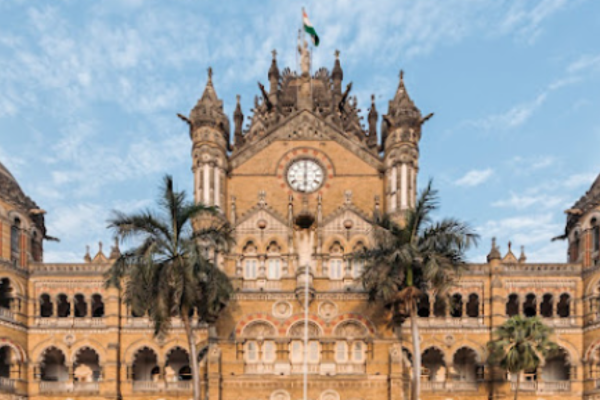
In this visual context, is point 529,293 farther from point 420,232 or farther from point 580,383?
point 420,232

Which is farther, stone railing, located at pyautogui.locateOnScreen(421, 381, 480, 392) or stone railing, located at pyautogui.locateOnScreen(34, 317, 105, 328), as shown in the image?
stone railing, located at pyautogui.locateOnScreen(34, 317, 105, 328)

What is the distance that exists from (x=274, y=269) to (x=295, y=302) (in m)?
3.32

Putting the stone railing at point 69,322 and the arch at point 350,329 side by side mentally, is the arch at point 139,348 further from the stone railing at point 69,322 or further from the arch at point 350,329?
the arch at point 350,329

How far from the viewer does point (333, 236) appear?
173 ft

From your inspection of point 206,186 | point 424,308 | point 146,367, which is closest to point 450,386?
point 424,308

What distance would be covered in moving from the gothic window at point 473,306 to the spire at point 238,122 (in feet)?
92.4

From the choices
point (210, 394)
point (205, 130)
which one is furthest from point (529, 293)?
point (205, 130)

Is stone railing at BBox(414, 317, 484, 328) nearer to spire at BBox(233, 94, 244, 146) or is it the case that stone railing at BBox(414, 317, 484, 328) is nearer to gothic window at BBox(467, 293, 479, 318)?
gothic window at BBox(467, 293, 479, 318)

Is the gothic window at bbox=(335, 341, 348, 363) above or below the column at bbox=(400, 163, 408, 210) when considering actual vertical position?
below

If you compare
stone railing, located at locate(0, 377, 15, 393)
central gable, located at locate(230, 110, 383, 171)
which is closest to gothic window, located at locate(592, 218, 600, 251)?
central gable, located at locate(230, 110, 383, 171)

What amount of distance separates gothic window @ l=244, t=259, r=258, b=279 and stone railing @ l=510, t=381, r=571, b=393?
21234 millimetres

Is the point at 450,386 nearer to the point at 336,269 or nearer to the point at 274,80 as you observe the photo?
the point at 336,269

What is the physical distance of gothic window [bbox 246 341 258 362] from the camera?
49.7 meters

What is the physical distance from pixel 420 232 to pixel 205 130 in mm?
22612
